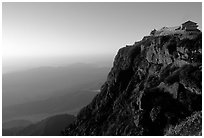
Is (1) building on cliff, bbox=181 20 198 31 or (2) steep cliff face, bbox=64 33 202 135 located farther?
(1) building on cliff, bbox=181 20 198 31

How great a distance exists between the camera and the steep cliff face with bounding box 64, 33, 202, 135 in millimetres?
57750

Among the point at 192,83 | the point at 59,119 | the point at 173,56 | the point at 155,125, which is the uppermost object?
the point at 173,56

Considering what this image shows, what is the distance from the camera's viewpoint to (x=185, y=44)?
68000 millimetres

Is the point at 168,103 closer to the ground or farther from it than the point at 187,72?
closer to the ground

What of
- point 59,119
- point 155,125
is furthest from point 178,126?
point 59,119

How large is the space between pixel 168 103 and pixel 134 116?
885 cm

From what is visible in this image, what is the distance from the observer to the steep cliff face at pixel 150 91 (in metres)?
57.8

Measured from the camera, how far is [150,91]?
211 ft

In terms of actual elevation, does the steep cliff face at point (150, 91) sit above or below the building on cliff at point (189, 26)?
below

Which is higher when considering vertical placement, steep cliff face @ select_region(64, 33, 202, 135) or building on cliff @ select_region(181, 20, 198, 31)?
building on cliff @ select_region(181, 20, 198, 31)

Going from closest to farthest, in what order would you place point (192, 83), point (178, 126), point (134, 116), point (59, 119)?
point (178, 126), point (192, 83), point (134, 116), point (59, 119)

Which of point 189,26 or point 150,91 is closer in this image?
point 150,91

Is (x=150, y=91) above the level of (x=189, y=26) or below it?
below

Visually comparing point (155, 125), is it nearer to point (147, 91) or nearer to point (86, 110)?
point (147, 91)
